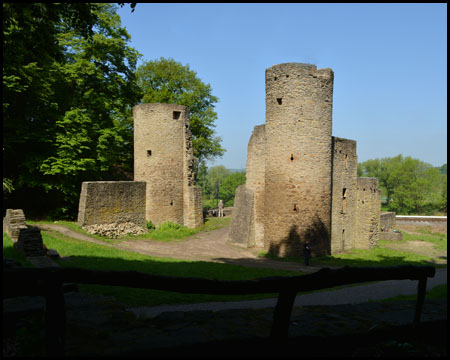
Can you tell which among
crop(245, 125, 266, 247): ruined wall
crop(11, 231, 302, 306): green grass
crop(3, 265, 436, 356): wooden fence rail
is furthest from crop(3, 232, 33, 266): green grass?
crop(245, 125, 266, 247): ruined wall

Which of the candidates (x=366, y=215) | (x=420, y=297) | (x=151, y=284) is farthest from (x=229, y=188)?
(x=151, y=284)

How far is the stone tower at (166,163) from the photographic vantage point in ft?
73.9

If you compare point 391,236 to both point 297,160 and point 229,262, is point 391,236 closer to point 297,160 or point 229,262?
point 297,160

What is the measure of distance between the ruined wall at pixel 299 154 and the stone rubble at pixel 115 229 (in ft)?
26.5

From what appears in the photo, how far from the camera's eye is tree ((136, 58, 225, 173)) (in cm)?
3331

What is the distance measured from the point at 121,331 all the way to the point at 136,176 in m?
20.3

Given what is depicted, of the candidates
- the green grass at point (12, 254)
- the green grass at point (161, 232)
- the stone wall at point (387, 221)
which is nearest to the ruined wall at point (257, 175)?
the green grass at point (161, 232)

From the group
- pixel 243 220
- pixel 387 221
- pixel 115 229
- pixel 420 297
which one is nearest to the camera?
pixel 420 297

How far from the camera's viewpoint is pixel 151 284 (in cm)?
288

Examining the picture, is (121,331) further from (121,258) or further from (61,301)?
(121,258)

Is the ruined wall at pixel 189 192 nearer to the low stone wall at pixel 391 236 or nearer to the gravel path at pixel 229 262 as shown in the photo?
the gravel path at pixel 229 262

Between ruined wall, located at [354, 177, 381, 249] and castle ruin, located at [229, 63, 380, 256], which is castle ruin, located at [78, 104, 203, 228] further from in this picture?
ruined wall, located at [354, 177, 381, 249]

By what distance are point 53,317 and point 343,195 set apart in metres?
20.5

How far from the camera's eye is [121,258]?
42.2 ft
